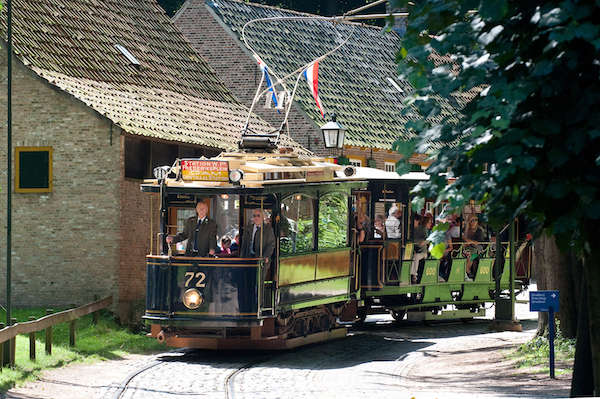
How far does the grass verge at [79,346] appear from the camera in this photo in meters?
18.0

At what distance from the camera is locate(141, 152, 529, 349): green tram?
19.9 meters

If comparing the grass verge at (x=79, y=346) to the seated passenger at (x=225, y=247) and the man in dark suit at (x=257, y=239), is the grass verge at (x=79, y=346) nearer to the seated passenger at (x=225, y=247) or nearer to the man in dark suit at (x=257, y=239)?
the seated passenger at (x=225, y=247)

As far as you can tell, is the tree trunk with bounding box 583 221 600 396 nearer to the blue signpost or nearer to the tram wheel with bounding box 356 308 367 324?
the blue signpost

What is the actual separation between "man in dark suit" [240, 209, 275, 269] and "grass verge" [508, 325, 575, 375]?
4245 millimetres

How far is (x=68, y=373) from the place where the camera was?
18703 millimetres

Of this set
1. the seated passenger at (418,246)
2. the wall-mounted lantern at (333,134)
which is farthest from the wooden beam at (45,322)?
the wall-mounted lantern at (333,134)

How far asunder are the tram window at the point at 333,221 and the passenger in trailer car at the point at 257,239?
2131mm

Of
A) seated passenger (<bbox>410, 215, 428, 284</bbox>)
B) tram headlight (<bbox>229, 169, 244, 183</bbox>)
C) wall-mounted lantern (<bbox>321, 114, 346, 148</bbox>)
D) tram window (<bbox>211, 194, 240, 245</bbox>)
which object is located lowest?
seated passenger (<bbox>410, 215, 428, 284</bbox>)

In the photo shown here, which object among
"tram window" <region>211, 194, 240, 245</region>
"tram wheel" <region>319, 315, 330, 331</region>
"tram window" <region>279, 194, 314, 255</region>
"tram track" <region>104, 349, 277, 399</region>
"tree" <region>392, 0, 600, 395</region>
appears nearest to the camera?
"tree" <region>392, 0, 600, 395</region>

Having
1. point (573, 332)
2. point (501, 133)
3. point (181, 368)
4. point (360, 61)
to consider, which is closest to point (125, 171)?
point (181, 368)

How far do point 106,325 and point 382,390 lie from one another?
28.3 feet

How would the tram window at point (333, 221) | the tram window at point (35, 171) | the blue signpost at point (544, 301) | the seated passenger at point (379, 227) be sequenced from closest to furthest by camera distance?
the blue signpost at point (544, 301)
the tram window at point (333, 221)
the seated passenger at point (379, 227)
the tram window at point (35, 171)

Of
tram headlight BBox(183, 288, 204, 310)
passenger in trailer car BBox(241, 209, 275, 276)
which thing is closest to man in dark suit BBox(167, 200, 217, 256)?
passenger in trailer car BBox(241, 209, 275, 276)

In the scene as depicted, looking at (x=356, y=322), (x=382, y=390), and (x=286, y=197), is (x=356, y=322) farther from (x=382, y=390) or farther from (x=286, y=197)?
(x=382, y=390)
